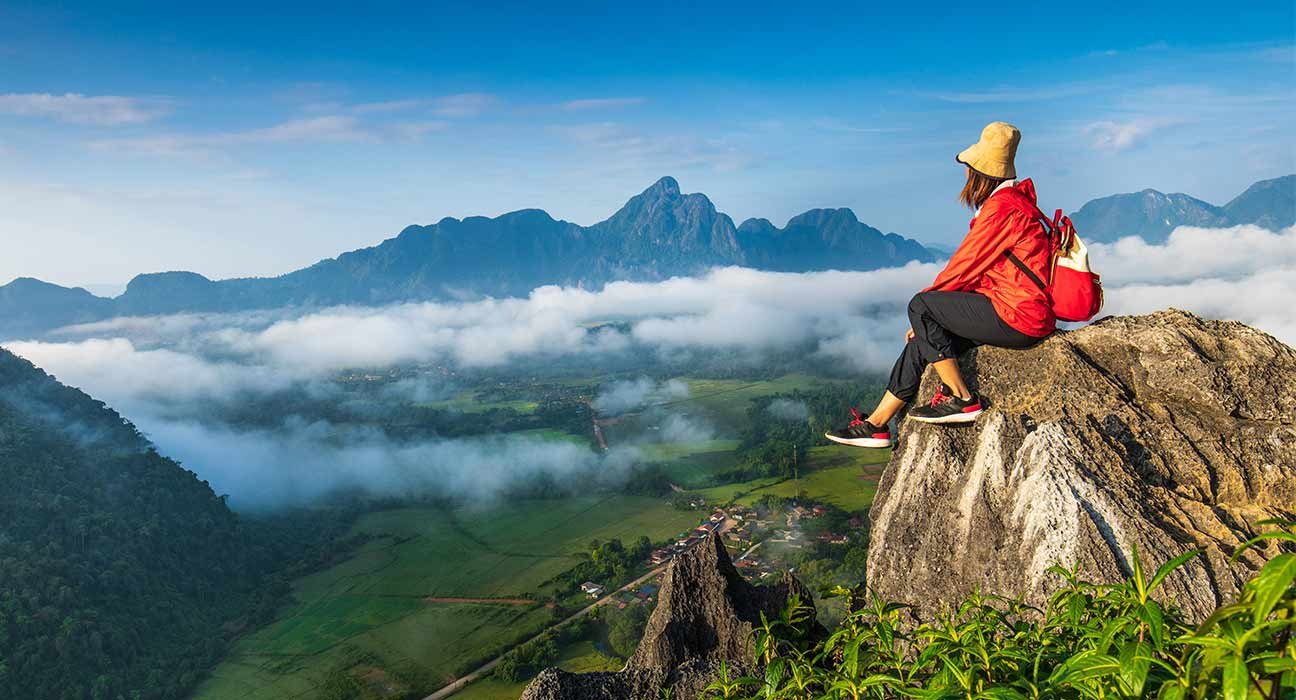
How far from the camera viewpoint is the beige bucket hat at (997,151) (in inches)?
263

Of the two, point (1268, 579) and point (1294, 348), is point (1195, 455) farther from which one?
point (1268, 579)

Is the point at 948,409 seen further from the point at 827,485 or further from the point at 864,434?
the point at 827,485

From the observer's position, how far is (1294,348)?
6781mm

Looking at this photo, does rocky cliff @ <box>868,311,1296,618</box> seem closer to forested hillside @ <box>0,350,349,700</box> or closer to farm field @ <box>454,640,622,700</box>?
farm field @ <box>454,640,622,700</box>

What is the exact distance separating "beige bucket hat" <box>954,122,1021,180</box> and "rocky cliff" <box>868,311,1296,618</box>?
2.02 m

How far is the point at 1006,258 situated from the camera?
257 inches

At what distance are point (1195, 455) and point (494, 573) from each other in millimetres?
76212

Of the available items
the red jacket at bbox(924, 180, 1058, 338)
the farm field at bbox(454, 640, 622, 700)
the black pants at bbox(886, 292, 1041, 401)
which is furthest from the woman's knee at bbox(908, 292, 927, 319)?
the farm field at bbox(454, 640, 622, 700)

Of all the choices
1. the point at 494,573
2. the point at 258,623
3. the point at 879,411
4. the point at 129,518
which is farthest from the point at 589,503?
the point at 879,411

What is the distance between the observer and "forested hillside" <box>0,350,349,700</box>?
185ft

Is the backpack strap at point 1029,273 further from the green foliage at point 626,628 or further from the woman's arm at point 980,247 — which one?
the green foliage at point 626,628

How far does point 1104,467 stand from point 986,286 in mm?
2102

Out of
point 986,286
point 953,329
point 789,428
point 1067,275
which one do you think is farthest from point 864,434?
point 789,428

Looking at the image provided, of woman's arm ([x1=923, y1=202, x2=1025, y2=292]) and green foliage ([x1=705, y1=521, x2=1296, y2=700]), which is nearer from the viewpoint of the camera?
green foliage ([x1=705, y1=521, x2=1296, y2=700])
